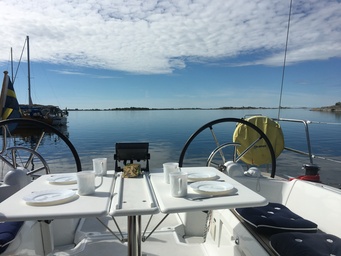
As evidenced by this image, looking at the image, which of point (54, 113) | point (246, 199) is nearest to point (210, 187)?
point (246, 199)

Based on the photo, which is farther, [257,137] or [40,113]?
Result: [40,113]

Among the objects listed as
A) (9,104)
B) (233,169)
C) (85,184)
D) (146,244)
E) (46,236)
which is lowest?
(146,244)

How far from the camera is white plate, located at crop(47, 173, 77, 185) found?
1208 millimetres

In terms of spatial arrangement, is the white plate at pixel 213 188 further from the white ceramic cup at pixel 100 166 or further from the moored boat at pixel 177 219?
the white ceramic cup at pixel 100 166

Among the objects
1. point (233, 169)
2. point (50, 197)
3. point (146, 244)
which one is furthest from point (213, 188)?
point (146, 244)

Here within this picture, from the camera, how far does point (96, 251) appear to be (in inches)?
64.9

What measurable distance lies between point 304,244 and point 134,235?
0.68 metres

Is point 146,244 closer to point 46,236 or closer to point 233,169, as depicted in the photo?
point 46,236

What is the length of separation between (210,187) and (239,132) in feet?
4.96

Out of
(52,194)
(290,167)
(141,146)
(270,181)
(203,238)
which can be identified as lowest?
(290,167)

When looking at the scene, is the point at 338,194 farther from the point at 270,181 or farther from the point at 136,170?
the point at 136,170

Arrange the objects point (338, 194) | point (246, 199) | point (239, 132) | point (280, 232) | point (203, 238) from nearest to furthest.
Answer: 1. point (246, 199)
2. point (280, 232)
3. point (338, 194)
4. point (203, 238)
5. point (239, 132)

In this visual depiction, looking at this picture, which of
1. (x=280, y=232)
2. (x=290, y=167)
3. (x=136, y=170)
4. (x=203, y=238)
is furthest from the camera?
(x=290, y=167)

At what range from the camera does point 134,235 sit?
1130 mm
